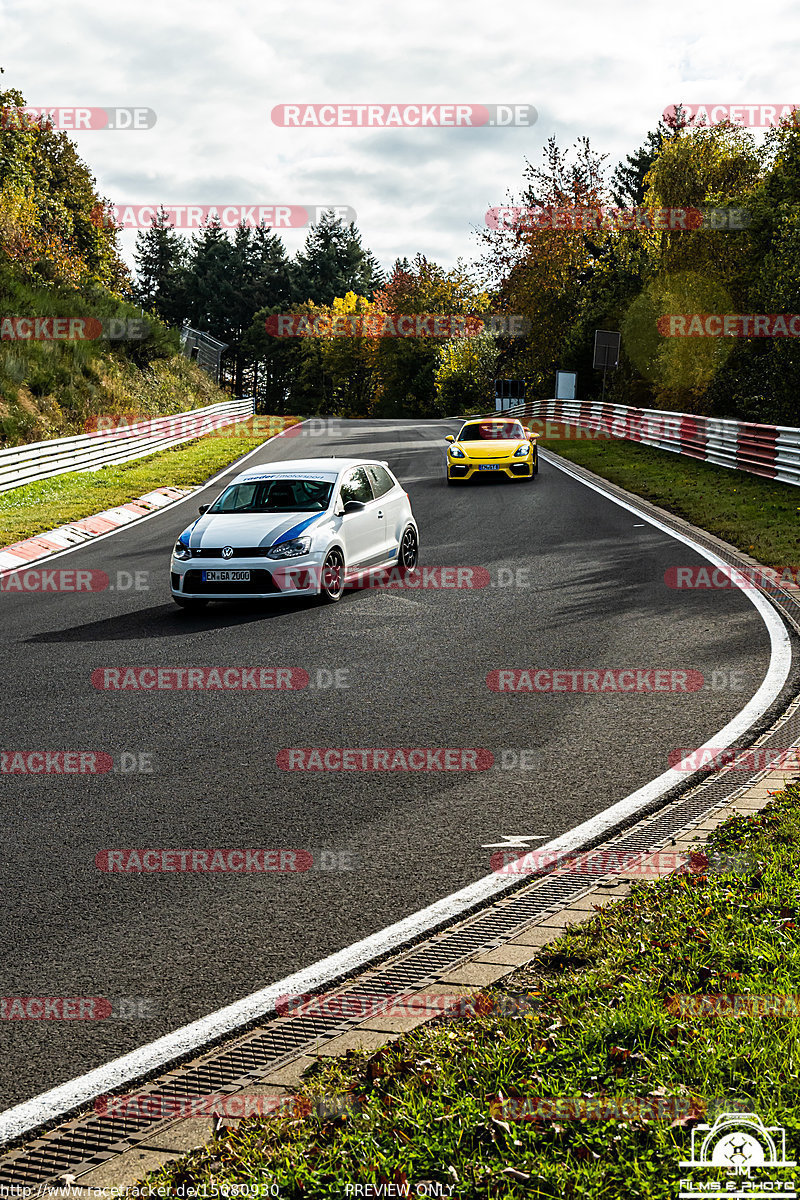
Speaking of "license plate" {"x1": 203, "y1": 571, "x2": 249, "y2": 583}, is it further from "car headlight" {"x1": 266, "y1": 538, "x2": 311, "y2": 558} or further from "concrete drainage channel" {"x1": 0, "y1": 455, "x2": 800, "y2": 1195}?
"concrete drainage channel" {"x1": 0, "y1": 455, "x2": 800, "y2": 1195}

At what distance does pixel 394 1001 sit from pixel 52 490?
20309 mm

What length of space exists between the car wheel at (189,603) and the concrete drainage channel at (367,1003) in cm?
716

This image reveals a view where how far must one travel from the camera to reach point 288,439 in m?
38.6

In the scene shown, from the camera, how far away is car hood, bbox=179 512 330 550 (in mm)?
12195

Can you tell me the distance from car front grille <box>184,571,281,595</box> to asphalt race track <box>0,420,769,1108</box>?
299 mm

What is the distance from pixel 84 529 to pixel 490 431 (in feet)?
35.3

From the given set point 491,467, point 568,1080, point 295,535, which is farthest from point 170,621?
point 491,467

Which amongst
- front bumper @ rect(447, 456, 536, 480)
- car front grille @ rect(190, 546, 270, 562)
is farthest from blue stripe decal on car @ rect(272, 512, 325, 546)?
front bumper @ rect(447, 456, 536, 480)

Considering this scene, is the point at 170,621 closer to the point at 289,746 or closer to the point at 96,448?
the point at 289,746

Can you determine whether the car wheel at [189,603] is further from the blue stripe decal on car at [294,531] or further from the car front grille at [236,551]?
the blue stripe decal on car at [294,531]

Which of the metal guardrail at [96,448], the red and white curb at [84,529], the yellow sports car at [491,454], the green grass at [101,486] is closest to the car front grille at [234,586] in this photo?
the red and white curb at [84,529]

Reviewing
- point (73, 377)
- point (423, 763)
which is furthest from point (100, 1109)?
point (73, 377)

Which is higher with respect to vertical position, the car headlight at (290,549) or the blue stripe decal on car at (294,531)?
the blue stripe decal on car at (294,531)

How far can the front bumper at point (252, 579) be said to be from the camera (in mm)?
11984
